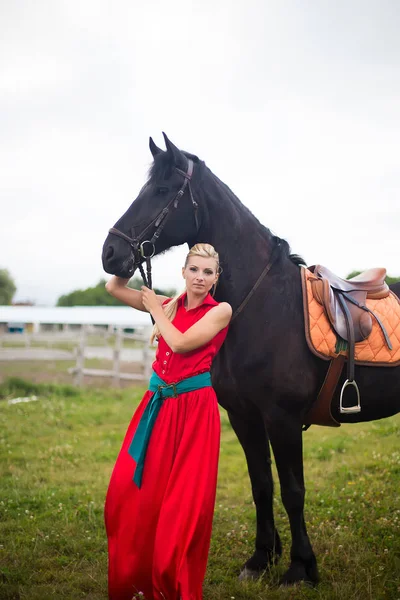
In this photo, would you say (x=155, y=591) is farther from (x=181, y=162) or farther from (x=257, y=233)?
(x=181, y=162)

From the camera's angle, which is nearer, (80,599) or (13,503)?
(80,599)

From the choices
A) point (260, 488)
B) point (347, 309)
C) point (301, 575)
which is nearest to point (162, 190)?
point (347, 309)

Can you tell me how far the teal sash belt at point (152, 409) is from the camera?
2860mm

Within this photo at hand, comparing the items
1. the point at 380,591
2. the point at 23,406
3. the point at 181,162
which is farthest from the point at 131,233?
the point at 23,406

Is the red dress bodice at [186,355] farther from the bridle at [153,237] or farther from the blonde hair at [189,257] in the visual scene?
the bridle at [153,237]

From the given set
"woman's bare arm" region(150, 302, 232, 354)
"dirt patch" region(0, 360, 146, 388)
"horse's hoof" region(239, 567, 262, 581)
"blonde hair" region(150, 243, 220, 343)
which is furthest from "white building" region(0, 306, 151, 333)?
"woman's bare arm" region(150, 302, 232, 354)

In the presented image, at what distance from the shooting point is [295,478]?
3.40 m

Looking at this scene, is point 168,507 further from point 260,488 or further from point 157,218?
point 157,218

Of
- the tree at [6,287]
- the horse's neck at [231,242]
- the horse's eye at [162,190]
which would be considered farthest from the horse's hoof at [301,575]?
the tree at [6,287]

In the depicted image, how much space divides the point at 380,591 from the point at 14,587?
245cm

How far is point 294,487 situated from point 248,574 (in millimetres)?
804

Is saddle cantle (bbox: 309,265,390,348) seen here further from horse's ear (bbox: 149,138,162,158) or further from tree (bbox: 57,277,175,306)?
tree (bbox: 57,277,175,306)

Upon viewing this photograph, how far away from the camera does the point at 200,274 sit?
2.98 m

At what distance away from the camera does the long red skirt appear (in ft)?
8.77
